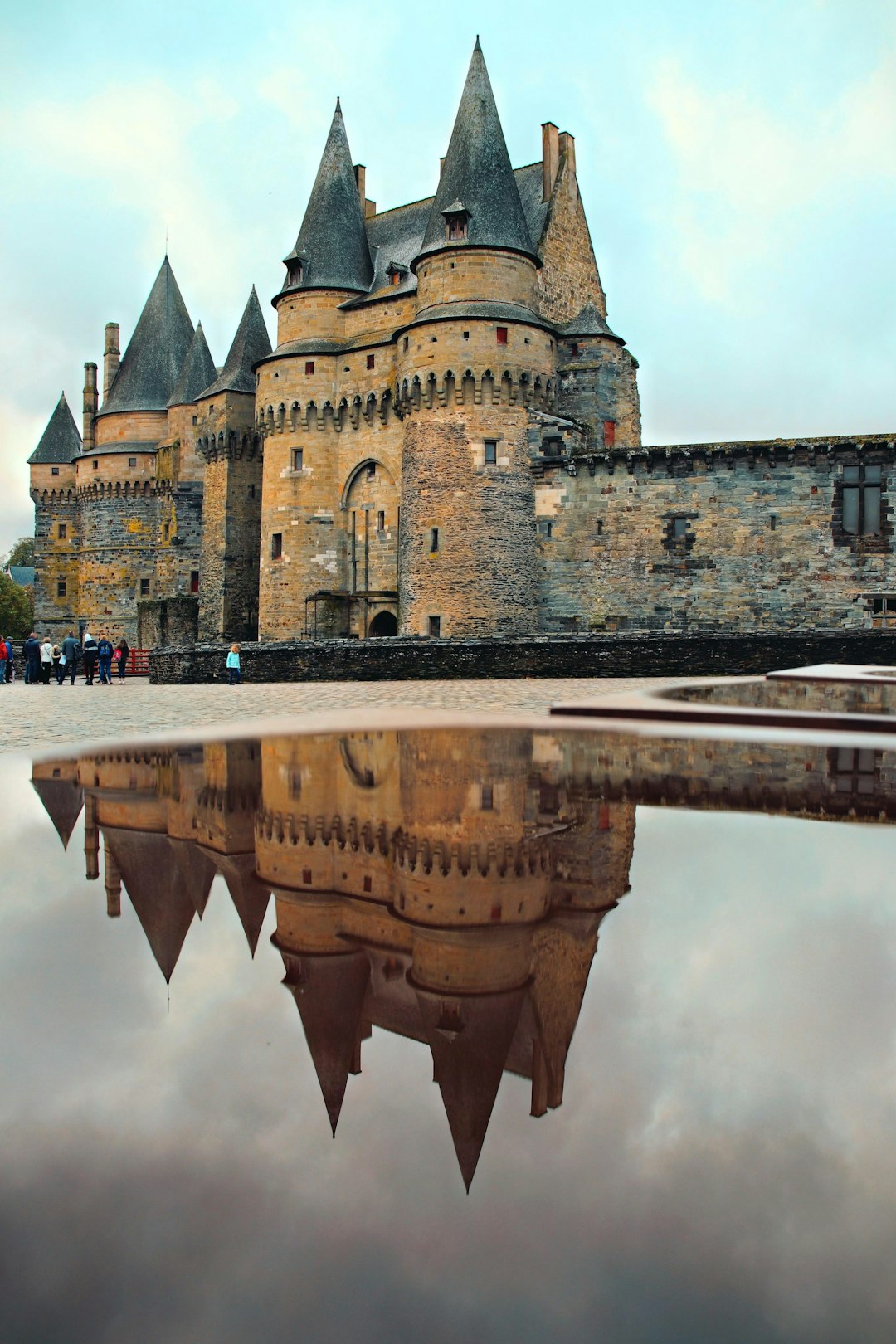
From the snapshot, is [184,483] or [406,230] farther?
[184,483]

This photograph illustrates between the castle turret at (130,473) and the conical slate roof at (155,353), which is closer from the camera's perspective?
the castle turret at (130,473)

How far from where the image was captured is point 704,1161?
6.80ft

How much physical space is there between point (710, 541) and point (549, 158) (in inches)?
624

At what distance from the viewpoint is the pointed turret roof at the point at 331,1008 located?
2484mm

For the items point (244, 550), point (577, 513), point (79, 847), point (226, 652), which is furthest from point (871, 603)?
point (79, 847)

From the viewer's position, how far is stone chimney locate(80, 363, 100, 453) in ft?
169

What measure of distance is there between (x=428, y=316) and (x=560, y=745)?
28096 mm

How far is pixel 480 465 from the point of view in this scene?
33281 millimetres

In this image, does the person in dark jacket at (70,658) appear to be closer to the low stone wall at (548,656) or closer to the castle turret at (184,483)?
the low stone wall at (548,656)

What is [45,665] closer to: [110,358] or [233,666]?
[233,666]

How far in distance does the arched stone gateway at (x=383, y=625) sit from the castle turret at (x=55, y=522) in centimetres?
2297

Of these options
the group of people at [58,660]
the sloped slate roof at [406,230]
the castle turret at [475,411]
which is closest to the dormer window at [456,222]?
the castle turret at [475,411]

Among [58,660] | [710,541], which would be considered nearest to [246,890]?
[58,660]

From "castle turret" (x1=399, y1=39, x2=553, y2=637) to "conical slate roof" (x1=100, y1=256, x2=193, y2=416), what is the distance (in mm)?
20149
